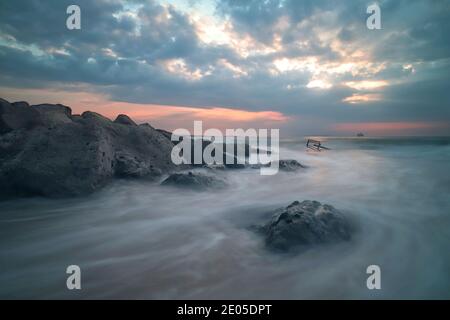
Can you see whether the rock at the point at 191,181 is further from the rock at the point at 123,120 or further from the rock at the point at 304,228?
the rock at the point at 123,120

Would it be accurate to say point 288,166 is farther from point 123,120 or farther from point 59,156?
point 59,156

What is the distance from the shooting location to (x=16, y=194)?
5551 mm

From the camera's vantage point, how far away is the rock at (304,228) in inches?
137

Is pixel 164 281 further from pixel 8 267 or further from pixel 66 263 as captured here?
pixel 8 267

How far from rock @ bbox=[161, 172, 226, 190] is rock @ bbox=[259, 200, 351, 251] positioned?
350 cm

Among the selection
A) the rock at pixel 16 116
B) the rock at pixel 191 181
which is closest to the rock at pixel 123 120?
the rock at pixel 16 116

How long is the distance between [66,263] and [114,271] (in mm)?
786

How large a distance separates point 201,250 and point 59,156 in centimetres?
447

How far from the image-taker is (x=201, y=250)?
3.66 m

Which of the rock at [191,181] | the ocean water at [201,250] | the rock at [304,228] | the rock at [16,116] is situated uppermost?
the rock at [16,116]

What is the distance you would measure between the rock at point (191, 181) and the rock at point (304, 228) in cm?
350

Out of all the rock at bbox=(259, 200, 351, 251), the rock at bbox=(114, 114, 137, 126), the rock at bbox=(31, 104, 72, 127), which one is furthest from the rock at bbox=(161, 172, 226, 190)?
the rock at bbox=(114, 114, 137, 126)
